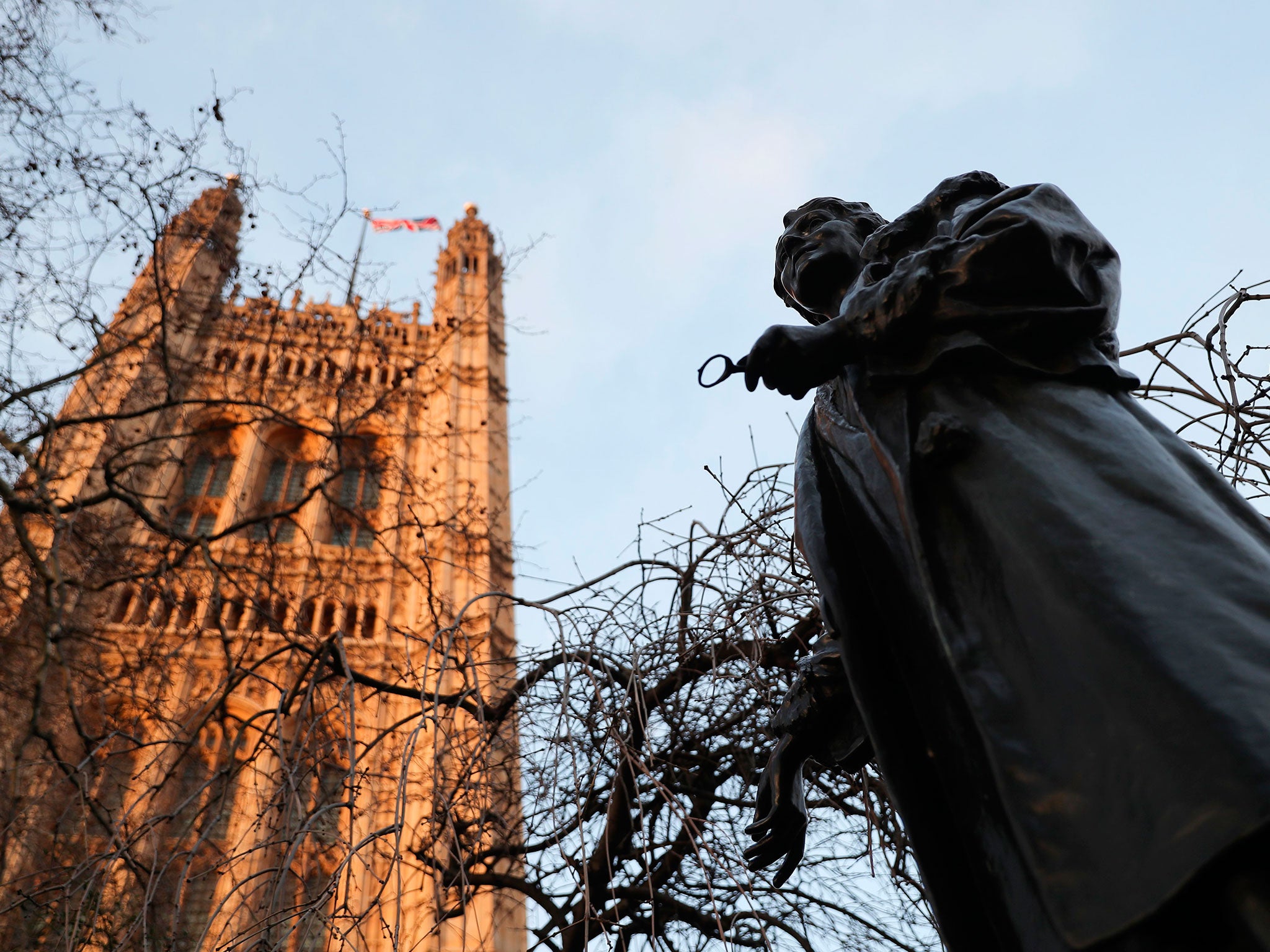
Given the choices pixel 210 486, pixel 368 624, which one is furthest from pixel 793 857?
pixel 210 486

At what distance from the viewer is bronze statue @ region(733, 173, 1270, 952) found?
1262mm

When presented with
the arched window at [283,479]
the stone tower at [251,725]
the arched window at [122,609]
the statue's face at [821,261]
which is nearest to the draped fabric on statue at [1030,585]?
the statue's face at [821,261]

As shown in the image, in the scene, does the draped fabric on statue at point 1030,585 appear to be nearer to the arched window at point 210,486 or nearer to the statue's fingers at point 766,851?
the statue's fingers at point 766,851

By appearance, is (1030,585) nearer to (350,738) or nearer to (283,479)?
(350,738)

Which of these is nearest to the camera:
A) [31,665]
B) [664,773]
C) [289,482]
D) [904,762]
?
[904,762]

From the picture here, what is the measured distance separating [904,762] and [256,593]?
5.62m

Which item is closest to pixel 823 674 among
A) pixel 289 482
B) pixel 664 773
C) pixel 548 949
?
pixel 548 949

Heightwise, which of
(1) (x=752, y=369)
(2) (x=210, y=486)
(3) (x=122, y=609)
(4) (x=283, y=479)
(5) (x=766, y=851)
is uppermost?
(4) (x=283, y=479)

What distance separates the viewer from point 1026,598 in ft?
5.13

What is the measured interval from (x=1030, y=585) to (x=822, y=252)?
3.61 feet

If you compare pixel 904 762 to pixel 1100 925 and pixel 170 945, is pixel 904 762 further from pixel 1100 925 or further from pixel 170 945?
pixel 170 945

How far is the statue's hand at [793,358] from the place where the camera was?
184cm

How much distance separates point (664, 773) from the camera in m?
5.82

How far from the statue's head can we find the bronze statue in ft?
0.44
